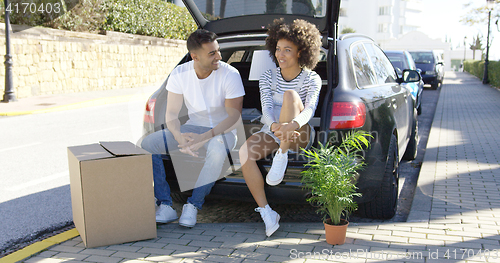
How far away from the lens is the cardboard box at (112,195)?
3.19m

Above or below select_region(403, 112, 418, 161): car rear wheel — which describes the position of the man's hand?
above

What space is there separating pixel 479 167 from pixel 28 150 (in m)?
6.48

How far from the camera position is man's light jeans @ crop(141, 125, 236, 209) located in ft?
11.9

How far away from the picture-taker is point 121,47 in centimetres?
1980

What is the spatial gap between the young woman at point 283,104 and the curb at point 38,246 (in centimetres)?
145

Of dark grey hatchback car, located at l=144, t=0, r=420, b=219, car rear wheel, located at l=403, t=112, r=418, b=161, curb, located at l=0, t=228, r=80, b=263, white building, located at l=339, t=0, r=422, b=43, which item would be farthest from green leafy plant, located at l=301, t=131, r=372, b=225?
white building, located at l=339, t=0, r=422, b=43

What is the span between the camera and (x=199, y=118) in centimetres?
405

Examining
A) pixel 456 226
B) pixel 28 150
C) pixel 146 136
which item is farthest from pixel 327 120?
pixel 28 150

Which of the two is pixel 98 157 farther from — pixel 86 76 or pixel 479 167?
pixel 86 76

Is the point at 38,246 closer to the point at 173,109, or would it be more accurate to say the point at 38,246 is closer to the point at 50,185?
the point at 173,109

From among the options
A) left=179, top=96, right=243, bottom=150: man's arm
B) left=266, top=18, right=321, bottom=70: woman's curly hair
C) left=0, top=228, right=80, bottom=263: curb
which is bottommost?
left=0, top=228, right=80, bottom=263: curb

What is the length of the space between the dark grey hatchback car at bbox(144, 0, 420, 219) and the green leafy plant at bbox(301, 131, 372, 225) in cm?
10

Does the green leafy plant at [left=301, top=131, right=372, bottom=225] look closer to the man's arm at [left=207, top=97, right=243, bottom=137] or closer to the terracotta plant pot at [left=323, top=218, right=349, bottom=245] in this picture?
the terracotta plant pot at [left=323, top=218, right=349, bottom=245]

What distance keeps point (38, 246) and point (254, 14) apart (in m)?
2.60
